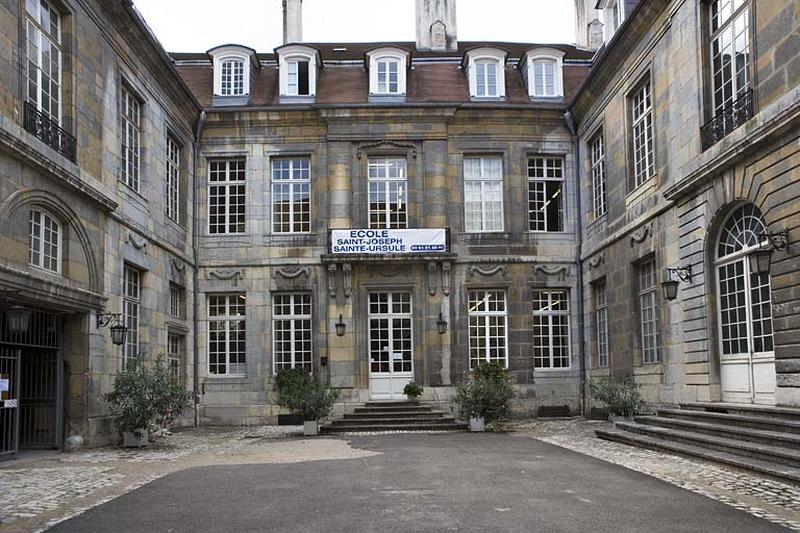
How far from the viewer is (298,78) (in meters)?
19.9

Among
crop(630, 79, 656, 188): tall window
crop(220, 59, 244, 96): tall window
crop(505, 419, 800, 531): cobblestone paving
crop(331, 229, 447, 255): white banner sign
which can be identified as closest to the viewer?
crop(505, 419, 800, 531): cobblestone paving

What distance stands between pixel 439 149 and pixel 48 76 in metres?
9.17

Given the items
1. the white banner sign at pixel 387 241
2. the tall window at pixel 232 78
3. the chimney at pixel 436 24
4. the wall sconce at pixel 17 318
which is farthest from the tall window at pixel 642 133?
the wall sconce at pixel 17 318

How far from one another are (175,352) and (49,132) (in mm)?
7262

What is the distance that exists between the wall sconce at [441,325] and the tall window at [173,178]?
5941 mm

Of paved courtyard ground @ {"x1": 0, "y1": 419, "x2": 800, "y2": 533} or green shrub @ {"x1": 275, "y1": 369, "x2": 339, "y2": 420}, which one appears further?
green shrub @ {"x1": 275, "y1": 369, "x2": 339, "y2": 420}

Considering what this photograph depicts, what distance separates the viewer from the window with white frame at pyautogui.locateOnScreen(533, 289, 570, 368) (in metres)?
19.3

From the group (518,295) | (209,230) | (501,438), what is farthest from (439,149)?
(501,438)

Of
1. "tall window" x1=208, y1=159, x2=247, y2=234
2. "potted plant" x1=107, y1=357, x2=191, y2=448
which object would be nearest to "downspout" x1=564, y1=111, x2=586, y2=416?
"tall window" x1=208, y1=159, x2=247, y2=234

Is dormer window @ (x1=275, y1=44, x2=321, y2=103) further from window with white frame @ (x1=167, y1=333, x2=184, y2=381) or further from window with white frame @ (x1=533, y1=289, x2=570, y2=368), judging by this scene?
window with white frame @ (x1=533, y1=289, x2=570, y2=368)

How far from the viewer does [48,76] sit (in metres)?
12.1

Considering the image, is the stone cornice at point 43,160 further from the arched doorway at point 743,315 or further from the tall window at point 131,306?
the arched doorway at point 743,315

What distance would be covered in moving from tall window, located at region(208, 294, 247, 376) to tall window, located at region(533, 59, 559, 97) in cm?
824

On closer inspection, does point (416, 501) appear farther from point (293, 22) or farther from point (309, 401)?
point (293, 22)
